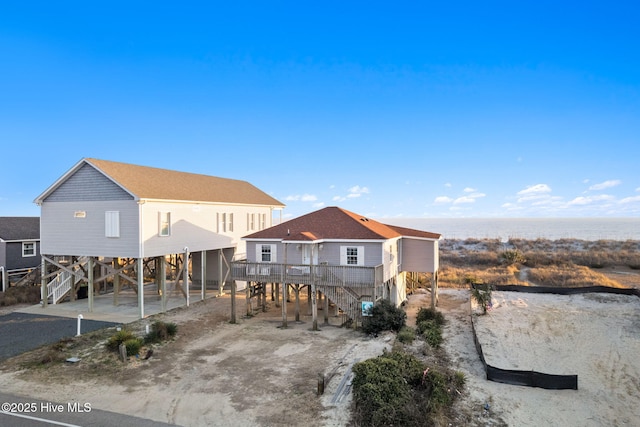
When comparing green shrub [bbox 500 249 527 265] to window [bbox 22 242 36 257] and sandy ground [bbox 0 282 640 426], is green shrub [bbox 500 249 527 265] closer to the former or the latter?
sandy ground [bbox 0 282 640 426]

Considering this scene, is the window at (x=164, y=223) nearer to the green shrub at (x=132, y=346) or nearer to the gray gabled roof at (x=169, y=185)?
the gray gabled roof at (x=169, y=185)

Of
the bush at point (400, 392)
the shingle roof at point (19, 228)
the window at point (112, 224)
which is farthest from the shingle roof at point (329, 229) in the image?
the shingle roof at point (19, 228)

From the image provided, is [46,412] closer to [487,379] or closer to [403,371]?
[403,371]

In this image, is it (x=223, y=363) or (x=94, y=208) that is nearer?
(x=223, y=363)

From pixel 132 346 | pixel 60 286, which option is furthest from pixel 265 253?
pixel 60 286

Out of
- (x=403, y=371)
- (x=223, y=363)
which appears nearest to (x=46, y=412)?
(x=223, y=363)

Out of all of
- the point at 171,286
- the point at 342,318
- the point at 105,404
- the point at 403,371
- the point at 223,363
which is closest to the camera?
the point at 105,404

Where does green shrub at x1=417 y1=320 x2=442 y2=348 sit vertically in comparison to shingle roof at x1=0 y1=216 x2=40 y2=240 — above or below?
below

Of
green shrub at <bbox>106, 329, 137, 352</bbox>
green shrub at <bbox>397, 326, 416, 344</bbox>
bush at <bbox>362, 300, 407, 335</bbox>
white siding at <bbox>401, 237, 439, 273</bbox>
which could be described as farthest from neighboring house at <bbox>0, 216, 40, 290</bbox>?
green shrub at <bbox>397, 326, 416, 344</bbox>
